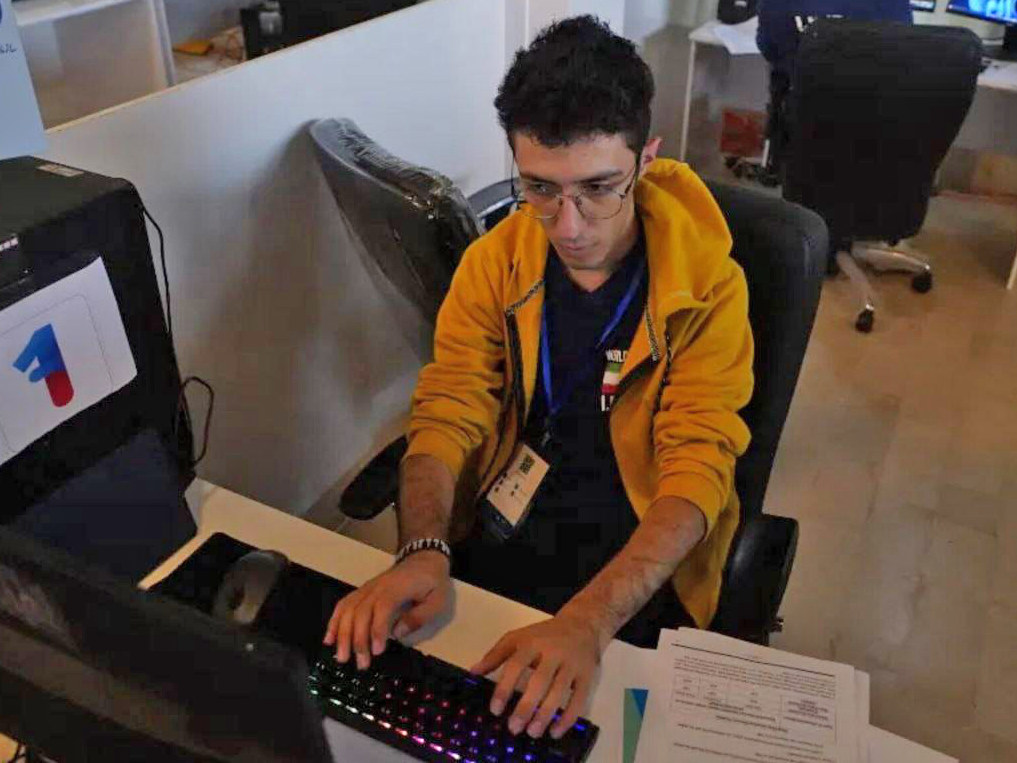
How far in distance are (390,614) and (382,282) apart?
122 centimetres

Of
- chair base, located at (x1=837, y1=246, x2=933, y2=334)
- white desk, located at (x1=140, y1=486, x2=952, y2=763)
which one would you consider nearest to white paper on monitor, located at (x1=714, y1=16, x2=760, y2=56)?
chair base, located at (x1=837, y1=246, x2=933, y2=334)

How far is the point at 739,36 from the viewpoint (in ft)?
12.0

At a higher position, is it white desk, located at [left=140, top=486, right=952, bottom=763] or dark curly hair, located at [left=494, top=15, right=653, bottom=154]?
dark curly hair, located at [left=494, top=15, right=653, bottom=154]

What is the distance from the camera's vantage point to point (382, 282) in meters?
2.17

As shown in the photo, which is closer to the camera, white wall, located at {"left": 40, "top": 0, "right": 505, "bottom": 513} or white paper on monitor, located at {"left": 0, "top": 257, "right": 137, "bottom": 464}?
white paper on monitor, located at {"left": 0, "top": 257, "right": 137, "bottom": 464}

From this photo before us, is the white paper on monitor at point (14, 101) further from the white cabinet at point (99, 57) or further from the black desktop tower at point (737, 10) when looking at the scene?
the black desktop tower at point (737, 10)

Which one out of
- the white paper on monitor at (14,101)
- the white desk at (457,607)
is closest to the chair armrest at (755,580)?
the white desk at (457,607)

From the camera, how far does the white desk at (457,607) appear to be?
961mm

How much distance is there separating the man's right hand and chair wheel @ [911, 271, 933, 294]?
8.93 feet

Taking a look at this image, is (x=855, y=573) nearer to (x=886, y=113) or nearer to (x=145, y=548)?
(x=886, y=113)

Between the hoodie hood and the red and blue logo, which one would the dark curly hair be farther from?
the red and blue logo

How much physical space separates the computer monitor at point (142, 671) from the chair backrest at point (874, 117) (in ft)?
8.55

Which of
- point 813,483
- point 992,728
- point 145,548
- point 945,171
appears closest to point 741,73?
point 945,171

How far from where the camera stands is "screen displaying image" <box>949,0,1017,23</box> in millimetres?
3367
